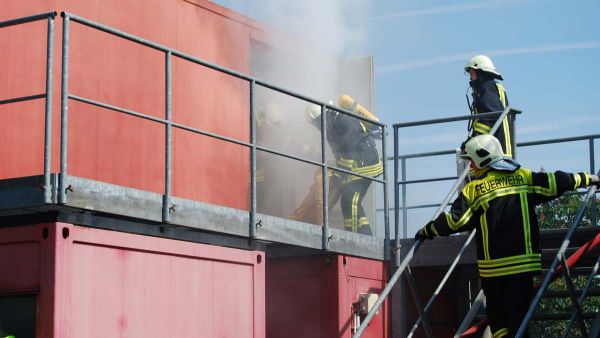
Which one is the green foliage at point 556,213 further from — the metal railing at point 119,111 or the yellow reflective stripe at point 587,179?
the yellow reflective stripe at point 587,179

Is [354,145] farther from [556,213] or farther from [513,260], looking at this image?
[556,213]

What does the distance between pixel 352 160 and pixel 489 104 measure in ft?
5.17

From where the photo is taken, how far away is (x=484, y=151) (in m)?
7.39

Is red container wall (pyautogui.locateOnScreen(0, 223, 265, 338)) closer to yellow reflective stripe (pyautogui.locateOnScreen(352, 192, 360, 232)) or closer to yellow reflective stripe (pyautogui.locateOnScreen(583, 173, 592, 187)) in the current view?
yellow reflective stripe (pyautogui.locateOnScreen(352, 192, 360, 232))

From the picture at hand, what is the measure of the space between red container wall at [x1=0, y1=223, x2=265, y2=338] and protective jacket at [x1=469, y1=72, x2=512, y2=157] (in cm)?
242

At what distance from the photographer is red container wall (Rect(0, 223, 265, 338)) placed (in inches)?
255

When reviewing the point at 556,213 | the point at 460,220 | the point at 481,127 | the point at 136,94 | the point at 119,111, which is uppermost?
the point at 556,213

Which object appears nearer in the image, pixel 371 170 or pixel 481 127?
pixel 481 127

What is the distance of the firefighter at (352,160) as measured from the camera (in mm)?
9969

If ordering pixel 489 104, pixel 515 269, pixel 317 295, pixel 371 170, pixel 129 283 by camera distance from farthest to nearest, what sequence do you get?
pixel 371 170, pixel 489 104, pixel 317 295, pixel 515 269, pixel 129 283

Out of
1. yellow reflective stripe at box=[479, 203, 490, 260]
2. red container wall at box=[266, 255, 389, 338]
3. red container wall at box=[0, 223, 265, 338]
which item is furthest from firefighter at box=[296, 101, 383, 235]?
yellow reflective stripe at box=[479, 203, 490, 260]

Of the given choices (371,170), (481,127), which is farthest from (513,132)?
(371,170)

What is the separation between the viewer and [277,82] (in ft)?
36.3

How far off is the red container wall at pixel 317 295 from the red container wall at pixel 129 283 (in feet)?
2.93
